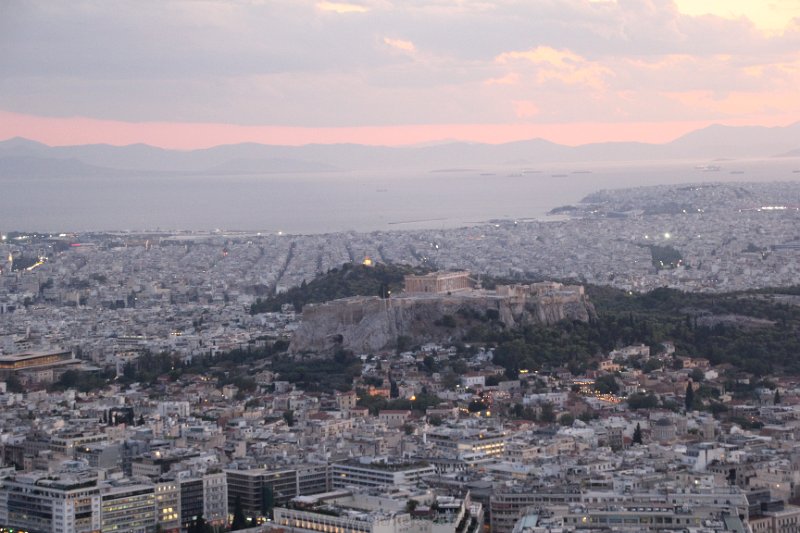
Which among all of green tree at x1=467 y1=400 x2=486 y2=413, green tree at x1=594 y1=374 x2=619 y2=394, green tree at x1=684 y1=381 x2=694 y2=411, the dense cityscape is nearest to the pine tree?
the dense cityscape

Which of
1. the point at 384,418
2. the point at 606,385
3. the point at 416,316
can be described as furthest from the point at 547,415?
the point at 416,316

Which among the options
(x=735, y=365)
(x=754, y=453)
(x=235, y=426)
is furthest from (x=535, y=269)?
(x=754, y=453)

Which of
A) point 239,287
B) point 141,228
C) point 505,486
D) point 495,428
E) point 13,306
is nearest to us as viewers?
point 505,486

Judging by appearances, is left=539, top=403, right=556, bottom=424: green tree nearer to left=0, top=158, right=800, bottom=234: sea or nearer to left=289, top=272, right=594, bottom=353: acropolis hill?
left=289, top=272, right=594, bottom=353: acropolis hill

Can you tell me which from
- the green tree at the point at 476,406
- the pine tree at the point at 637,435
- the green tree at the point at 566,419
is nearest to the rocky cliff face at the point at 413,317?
the green tree at the point at 476,406

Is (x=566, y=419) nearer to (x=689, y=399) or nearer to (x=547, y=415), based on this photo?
(x=547, y=415)

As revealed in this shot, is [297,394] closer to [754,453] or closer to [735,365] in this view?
[735,365]
